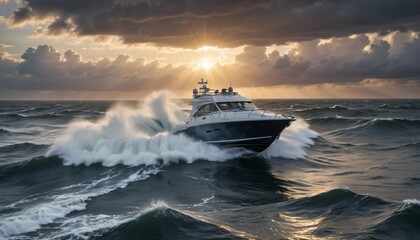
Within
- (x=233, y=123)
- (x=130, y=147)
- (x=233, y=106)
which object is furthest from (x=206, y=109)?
(x=130, y=147)

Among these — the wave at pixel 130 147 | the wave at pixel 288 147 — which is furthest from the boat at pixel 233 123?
the wave at pixel 288 147

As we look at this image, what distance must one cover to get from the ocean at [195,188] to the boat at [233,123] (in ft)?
2.50

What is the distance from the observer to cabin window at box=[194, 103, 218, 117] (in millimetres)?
22400

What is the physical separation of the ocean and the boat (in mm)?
762

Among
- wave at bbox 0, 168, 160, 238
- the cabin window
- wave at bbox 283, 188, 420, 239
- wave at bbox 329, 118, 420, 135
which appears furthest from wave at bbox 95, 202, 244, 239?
wave at bbox 329, 118, 420, 135

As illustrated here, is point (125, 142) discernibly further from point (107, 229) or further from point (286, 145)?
point (107, 229)

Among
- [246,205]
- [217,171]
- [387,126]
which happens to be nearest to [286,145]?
[217,171]

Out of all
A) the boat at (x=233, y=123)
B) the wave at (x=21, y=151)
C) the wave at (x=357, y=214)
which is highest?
the boat at (x=233, y=123)

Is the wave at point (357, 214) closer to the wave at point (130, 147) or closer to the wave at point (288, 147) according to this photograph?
the wave at point (130, 147)

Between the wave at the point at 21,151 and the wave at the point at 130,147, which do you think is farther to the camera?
the wave at the point at 21,151

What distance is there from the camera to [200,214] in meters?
11.6

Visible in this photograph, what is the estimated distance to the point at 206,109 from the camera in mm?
22797

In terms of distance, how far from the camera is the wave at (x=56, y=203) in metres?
10.6

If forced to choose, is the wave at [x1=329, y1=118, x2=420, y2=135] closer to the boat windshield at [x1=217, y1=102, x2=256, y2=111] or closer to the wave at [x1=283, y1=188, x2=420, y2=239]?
the boat windshield at [x1=217, y1=102, x2=256, y2=111]
